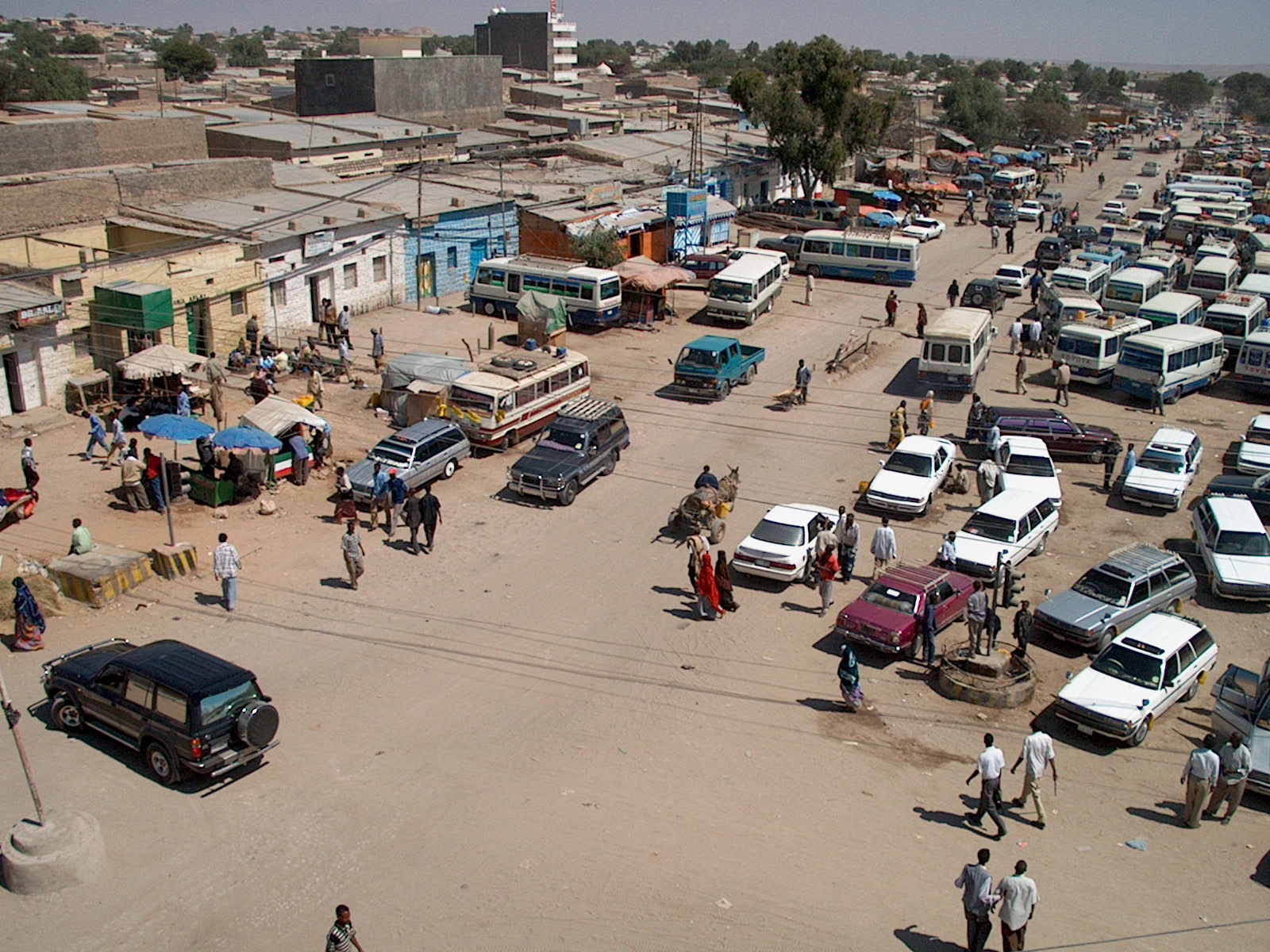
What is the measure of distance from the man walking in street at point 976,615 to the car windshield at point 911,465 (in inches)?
256

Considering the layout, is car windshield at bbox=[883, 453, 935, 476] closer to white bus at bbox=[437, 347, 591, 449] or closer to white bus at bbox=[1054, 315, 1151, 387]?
white bus at bbox=[437, 347, 591, 449]

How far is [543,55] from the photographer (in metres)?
153

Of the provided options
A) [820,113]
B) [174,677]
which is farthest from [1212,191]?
[174,677]

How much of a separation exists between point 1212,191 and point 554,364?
188 ft

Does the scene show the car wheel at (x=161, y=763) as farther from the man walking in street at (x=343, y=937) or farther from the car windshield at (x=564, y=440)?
the car windshield at (x=564, y=440)

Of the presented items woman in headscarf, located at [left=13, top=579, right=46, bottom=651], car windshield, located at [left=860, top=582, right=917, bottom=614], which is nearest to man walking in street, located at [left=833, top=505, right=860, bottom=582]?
car windshield, located at [left=860, top=582, right=917, bottom=614]

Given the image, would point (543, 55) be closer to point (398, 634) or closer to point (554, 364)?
point (554, 364)

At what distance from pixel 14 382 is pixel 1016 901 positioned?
76.9 feet

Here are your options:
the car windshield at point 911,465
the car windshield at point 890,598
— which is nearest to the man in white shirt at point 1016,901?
the car windshield at point 890,598

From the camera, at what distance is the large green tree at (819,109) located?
177 feet

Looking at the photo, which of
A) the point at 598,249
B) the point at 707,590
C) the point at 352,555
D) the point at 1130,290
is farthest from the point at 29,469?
the point at 1130,290

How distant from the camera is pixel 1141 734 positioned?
50.1 feet

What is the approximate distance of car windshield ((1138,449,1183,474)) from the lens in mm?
24094

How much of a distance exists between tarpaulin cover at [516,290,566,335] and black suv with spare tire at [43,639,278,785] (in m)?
20.3
